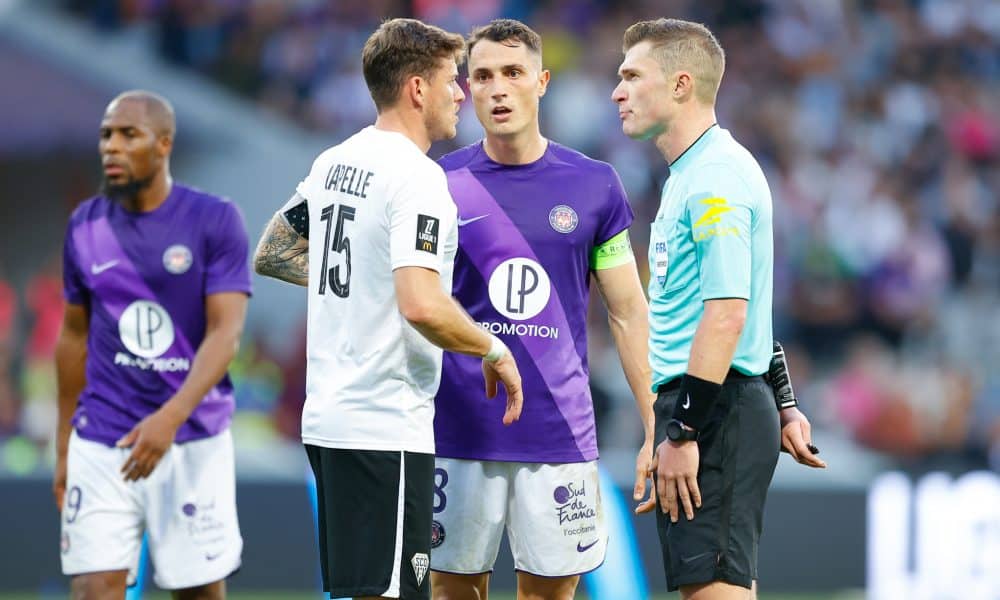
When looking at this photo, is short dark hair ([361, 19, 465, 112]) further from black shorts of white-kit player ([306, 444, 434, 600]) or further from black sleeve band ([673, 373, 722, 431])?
black sleeve band ([673, 373, 722, 431])

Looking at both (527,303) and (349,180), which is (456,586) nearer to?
(527,303)

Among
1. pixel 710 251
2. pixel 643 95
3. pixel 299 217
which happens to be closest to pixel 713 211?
pixel 710 251

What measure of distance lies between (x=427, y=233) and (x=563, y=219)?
101 centimetres

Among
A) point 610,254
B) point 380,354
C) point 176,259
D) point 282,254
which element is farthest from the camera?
point 176,259

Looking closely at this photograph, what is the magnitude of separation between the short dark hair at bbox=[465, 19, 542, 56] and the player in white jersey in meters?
0.70

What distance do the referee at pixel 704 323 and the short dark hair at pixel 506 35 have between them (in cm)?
64

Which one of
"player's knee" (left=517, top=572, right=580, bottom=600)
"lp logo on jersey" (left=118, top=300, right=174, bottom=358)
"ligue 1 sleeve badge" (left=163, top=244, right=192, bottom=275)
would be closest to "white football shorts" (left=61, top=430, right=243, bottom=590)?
"lp logo on jersey" (left=118, top=300, right=174, bottom=358)

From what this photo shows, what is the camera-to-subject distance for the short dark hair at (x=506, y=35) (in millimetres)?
5594

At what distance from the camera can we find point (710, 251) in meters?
4.72

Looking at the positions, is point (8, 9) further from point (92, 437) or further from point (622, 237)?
point (622, 237)

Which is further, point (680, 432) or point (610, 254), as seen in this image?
point (610, 254)

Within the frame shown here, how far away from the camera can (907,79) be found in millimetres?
15570

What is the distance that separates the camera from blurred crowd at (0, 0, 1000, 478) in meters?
12.1

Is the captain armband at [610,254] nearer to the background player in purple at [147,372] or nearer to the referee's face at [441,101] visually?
the referee's face at [441,101]
